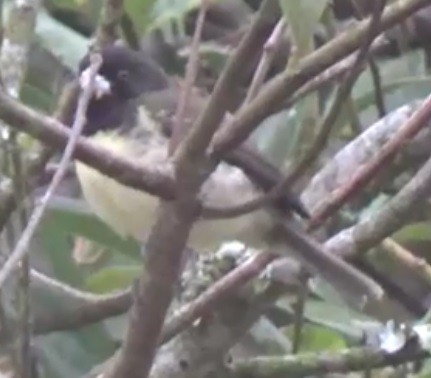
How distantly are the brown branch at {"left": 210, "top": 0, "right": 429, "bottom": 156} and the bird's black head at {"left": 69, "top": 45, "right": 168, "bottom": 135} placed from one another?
Result: 3.23ft

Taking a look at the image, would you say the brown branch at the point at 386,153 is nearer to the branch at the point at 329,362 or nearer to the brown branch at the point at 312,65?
the branch at the point at 329,362

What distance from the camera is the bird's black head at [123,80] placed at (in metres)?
2.00

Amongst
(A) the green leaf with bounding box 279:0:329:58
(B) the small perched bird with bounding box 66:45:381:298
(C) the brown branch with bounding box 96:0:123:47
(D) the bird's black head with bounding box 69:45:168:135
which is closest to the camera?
(A) the green leaf with bounding box 279:0:329:58

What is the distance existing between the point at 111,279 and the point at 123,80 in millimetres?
326

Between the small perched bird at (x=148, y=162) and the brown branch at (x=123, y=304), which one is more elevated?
the small perched bird at (x=148, y=162)

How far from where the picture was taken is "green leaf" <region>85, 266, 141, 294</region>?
190cm

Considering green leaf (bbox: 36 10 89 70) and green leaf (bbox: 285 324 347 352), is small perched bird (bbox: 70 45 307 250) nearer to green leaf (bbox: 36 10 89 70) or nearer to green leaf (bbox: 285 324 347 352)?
green leaf (bbox: 36 10 89 70)

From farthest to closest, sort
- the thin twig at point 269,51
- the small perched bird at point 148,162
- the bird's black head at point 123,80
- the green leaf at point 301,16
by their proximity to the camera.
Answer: the bird's black head at point 123,80
the small perched bird at point 148,162
the thin twig at point 269,51
the green leaf at point 301,16

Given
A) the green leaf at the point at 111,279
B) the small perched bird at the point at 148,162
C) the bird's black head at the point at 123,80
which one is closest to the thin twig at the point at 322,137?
the small perched bird at the point at 148,162

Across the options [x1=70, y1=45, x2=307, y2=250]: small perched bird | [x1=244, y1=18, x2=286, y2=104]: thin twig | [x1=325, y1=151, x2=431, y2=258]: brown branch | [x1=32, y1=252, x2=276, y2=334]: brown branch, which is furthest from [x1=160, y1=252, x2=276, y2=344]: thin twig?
[x1=244, y1=18, x2=286, y2=104]: thin twig

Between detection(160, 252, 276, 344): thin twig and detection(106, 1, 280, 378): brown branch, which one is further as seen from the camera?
detection(160, 252, 276, 344): thin twig

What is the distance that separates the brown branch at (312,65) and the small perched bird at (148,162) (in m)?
0.65

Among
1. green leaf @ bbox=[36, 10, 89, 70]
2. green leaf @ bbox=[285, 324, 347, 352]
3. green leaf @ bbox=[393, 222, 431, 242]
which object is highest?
green leaf @ bbox=[36, 10, 89, 70]

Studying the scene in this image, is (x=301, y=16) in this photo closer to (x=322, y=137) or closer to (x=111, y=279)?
(x=322, y=137)
